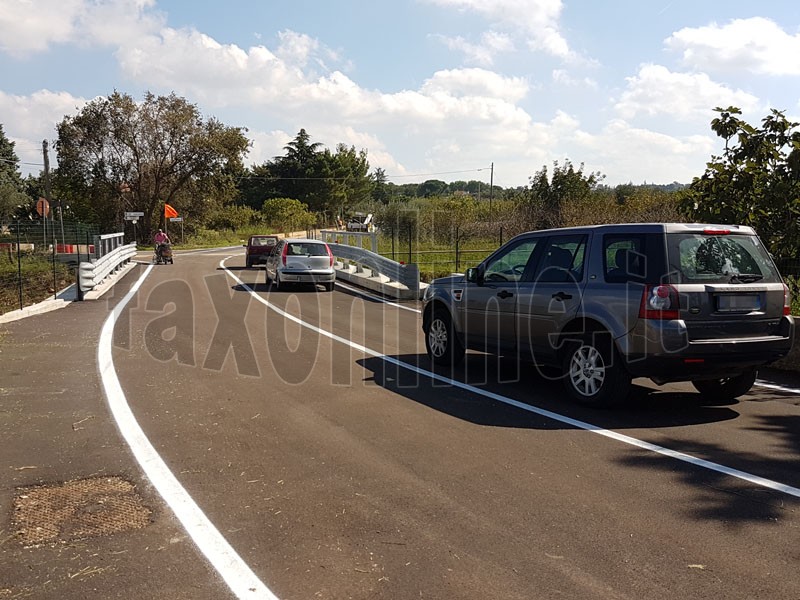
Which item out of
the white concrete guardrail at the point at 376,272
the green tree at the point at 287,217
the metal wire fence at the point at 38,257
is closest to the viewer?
the white concrete guardrail at the point at 376,272

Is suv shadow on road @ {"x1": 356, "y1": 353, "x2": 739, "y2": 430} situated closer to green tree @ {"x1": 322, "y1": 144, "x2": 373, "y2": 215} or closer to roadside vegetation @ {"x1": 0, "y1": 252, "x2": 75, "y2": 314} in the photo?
roadside vegetation @ {"x1": 0, "y1": 252, "x2": 75, "y2": 314}

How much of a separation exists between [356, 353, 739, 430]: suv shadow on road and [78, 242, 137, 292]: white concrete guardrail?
1081cm

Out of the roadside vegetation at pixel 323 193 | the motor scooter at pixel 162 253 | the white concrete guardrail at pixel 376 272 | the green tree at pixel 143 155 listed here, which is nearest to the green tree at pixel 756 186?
the roadside vegetation at pixel 323 193

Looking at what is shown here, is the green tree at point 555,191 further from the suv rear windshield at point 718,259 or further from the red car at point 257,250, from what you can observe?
the suv rear windshield at point 718,259

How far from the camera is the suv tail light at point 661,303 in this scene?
21.4 feet

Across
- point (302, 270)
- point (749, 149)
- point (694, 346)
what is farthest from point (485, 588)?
point (302, 270)

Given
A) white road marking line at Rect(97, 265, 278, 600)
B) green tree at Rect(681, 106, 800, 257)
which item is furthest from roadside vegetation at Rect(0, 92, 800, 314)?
white road marking line at Rect(97, 265, 278, 600)

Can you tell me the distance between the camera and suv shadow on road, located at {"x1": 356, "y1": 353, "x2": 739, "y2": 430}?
6734 mm

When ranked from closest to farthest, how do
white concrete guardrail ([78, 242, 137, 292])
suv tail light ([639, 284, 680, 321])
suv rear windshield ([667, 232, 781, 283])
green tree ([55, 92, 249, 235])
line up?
suv tail light ([639, 284, 680, 321]) → suv rear windshield ([667, 232, 781, 283]) → white concrete guardrail ([78, 242, 137, 292]) → green tree ([55, 92, 249, 235])

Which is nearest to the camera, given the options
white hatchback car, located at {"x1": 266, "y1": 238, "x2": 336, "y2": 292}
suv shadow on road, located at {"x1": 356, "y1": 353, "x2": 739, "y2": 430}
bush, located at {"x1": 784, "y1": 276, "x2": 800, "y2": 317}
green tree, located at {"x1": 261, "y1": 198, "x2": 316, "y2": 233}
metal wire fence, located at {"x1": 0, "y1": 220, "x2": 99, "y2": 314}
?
suv shadow on road, located at {"x1": 356, "y1": 353, "x2": 739, "y2": 430}

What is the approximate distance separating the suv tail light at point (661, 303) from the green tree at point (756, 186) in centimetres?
527

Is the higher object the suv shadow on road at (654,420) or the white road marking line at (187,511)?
the white road marking line at (187,511)

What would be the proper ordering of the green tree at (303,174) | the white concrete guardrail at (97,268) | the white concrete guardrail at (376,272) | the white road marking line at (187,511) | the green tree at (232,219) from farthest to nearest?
the green tree at (303,174), the green tree at (232,219), the white concrete guardrail at (376,272), the white concrete guardrail at (97,268), the white road marking line at (187,511)

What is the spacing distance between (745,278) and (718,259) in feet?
1.05
